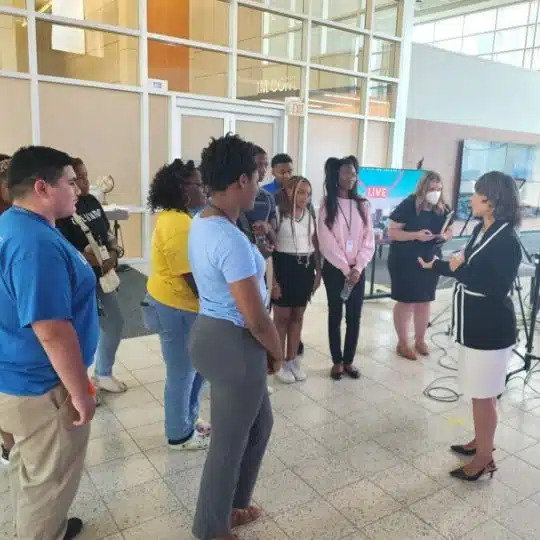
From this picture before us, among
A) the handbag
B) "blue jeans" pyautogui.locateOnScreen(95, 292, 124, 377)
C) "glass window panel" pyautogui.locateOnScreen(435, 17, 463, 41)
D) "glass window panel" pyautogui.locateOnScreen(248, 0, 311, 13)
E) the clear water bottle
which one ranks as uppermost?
"glass window panel" pyautogui.locateOnScreen(435, 17, 463, 41)

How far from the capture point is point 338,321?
352 centimetres

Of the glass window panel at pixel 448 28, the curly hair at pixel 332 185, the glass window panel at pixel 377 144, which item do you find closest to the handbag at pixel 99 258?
the curly hair at pixel 332 185

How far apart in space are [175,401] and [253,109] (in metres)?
5.38

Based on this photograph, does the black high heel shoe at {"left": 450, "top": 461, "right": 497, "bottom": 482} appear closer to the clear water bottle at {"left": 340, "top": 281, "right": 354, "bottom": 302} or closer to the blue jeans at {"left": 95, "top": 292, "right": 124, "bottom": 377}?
the clear water bottle at {"left": 340, "top": 281, "right": 354, "bottom": 302}

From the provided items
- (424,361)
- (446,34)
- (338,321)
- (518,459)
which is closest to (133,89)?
(338,321)

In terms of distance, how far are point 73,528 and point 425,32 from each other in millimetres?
18130

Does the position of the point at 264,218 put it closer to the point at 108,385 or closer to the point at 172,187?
the point at 172,187

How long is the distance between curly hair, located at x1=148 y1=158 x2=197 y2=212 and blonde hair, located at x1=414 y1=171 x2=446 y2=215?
6.82 feet

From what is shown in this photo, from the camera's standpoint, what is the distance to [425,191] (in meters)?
3.75

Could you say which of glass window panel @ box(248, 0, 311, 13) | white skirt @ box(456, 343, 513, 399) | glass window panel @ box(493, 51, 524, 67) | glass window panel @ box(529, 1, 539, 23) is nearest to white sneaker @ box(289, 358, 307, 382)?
white skirt @ box(456, 343, 513, 399)

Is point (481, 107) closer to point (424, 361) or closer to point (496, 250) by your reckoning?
point (424, 361)

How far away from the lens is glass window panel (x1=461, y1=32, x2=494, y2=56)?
15281mm

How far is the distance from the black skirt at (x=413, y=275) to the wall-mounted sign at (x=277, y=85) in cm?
408

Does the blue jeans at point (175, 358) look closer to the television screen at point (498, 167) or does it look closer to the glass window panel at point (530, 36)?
the television screen at point (498, 167)
